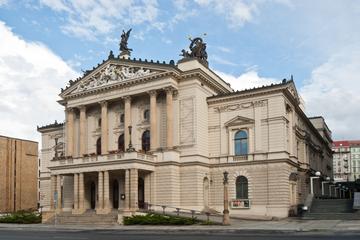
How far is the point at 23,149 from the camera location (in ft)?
279

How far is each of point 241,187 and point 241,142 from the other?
15.1 feet

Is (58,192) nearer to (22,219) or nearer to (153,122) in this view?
(22,219)

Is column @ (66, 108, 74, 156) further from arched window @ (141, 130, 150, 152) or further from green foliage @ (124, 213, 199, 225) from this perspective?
green foliage @ (124, 213, 199, 225)

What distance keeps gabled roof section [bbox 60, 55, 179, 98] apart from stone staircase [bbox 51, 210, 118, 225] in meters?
14.6

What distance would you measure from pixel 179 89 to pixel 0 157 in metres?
41.6

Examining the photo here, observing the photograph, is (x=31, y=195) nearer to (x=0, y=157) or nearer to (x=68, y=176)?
(x=0, y=157)

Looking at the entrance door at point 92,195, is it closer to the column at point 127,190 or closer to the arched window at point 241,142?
the column at point 127,190

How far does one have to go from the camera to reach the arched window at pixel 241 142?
5084 centimetres

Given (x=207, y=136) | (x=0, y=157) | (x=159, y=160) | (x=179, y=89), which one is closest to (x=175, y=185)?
(x=159, y=160)

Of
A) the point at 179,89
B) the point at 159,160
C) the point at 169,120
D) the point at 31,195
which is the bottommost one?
the point at 31,195

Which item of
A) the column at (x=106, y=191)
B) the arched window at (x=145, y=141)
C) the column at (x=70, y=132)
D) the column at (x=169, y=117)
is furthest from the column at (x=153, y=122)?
the column at (x=70, y=132)

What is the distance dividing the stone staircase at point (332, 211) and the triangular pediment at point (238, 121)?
10.5 metres

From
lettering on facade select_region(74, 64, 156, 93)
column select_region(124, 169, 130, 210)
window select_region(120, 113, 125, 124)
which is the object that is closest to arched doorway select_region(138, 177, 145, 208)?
column select_region(124, 169, 130, 210)

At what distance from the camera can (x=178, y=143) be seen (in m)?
51.4
